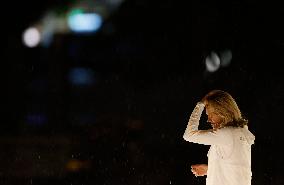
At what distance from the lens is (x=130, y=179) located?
1172 cm

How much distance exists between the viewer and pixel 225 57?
36.9 m

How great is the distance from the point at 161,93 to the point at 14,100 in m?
7.88

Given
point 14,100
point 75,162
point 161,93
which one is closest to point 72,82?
point 14,100

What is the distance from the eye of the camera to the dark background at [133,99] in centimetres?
1304

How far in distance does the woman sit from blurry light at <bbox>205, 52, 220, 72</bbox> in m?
29.4

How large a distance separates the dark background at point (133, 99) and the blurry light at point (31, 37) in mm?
1061

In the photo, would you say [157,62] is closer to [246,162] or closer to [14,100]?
[14,100]

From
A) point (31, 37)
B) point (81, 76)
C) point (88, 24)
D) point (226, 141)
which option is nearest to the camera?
point (226, 141)

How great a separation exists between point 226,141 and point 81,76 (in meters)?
33.2

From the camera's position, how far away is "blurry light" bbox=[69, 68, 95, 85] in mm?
35862

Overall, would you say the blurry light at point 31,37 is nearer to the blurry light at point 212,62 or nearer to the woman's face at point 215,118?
the blurry light at point 212,62

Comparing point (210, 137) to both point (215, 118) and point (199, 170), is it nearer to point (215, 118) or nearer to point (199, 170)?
point (215, 118)

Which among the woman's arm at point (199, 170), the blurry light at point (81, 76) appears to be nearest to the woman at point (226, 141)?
the woman's arm at point (199, 170)

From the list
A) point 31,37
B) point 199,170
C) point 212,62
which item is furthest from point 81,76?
point 199,170
